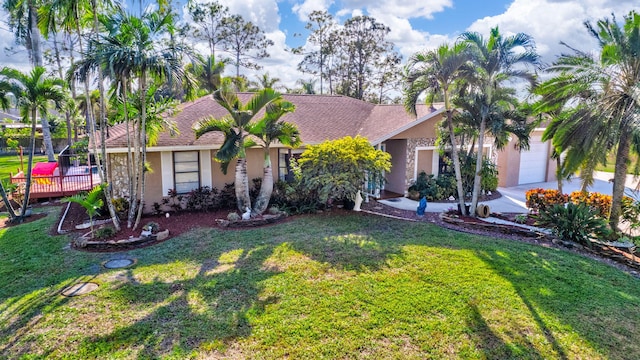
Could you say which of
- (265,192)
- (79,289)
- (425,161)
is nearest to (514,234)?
(425,161)

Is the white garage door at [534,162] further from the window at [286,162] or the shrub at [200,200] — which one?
the shrub at [200,200]

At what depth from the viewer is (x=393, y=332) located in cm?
577

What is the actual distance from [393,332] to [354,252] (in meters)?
3.42

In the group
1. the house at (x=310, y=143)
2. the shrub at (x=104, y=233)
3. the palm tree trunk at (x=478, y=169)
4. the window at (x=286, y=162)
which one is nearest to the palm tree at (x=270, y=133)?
the house at (x=310, y=143)

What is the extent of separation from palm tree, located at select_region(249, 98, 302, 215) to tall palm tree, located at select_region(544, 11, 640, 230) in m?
8.04

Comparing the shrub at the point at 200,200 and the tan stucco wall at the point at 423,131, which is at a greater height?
the tan stucco wall at the point at 423,131

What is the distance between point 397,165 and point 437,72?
5.88 meters

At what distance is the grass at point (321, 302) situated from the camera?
5465 mm

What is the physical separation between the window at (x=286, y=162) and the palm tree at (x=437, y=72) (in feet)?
16.4

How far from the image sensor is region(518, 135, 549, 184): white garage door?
Result: 19766mm

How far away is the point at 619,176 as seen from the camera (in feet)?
34.9

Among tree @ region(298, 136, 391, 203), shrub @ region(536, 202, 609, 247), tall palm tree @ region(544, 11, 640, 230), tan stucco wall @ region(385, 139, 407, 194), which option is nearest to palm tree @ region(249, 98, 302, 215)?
tree @ region(298, 136, 391, 203)

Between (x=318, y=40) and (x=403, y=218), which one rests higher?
(x=318, y=40)

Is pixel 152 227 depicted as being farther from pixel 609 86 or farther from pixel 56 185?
pixel 609 86
